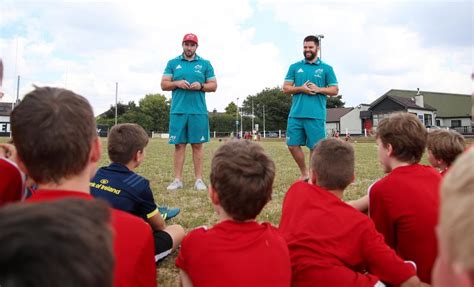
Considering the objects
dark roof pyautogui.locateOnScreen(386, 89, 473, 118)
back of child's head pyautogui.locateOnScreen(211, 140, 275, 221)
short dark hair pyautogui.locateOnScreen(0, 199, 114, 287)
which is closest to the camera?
short dark hair pyautogui.locateOnScreen(0, 199, 114, 287)

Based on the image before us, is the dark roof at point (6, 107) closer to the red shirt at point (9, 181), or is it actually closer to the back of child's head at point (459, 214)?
the red shirt at point (9, 181)

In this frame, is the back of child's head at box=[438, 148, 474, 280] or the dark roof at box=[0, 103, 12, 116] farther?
the dark roof at box=[0, 103, 12, 116]

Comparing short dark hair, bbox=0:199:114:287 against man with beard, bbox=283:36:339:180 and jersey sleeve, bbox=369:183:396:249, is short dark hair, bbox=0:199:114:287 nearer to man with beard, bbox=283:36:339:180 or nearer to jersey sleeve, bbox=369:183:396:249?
jersey sleeve, bbox=369:183:396:249

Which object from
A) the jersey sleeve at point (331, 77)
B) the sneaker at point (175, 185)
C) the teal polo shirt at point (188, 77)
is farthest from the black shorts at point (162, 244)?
the jersey sleeve at point (331, 77)

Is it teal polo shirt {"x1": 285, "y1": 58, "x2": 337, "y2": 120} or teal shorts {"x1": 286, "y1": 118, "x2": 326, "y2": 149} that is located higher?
teal polo shirt {"x1": 285, "y1": 58, "x2": 337, "y2": 120}

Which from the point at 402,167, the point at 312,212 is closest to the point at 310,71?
the point at 402,167

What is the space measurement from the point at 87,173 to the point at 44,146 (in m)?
0.19

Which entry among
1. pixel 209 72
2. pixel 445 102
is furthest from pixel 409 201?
pixel 445 102

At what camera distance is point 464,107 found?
226 feet

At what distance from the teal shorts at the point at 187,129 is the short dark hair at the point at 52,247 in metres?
5.60

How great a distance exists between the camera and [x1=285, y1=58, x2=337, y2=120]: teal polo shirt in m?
6.28

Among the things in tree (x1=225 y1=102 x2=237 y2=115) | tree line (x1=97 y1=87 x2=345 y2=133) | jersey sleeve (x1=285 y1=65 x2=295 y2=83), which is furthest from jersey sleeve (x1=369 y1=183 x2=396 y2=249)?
tree (x1=225 y1=102 x2=237 y2=115)

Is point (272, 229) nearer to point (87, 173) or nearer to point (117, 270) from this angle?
point (117, 270)

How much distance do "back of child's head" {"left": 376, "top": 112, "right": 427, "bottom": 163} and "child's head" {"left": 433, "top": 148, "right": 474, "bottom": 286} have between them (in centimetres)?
195
